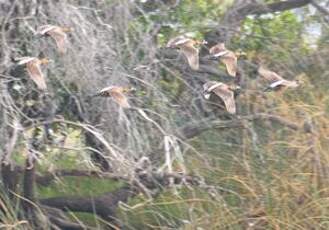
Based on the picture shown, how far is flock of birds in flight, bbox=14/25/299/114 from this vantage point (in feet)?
15.6

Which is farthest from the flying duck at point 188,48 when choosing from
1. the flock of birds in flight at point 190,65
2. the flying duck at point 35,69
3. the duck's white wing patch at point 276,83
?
the flying duck at point 35,69

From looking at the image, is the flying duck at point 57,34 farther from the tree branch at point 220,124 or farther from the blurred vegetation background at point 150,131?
the tree branch at point 220,124

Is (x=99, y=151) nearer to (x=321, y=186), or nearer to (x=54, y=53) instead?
(x=54, y=53)

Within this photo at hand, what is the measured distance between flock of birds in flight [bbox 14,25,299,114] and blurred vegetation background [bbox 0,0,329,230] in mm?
171

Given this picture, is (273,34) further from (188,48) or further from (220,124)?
(188,48)

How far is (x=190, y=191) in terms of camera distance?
5.61 metres

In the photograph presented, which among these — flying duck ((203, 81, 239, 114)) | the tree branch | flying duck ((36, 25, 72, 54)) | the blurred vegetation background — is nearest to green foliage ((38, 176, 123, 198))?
the blurred vegetation background

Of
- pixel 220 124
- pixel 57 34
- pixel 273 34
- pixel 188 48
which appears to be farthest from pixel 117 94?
pixel 273 34

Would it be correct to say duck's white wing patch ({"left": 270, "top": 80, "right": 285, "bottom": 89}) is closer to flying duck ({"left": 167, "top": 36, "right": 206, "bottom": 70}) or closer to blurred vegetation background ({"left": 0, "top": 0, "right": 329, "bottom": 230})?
blurred vegetation background ({"left": 0, "top": 0, "right": 329, "bottom": 230})

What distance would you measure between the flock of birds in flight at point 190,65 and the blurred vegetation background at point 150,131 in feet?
0.56

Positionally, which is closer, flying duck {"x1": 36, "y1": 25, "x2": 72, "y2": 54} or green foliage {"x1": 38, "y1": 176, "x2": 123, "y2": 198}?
flying duck {"x1": 36, "y1": 25, "x2": 72, "y2": 54}

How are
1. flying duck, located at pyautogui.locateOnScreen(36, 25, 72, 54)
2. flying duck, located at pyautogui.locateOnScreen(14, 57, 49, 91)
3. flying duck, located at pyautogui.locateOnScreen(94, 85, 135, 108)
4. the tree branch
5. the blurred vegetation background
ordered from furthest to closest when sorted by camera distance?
the tree branch, the blurred vegetation background, flying duck, located at pyautogui.locateOnScreen(94, 85, 135, 108), flying duck, located at pyautogui.locateOnScreen(36, 25, 72, 54), flying duck, located at pyautogui.locateOnScreen(14, 57, 49, 91)

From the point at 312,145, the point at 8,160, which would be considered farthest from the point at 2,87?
the point at 312,145

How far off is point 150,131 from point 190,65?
0.43m
